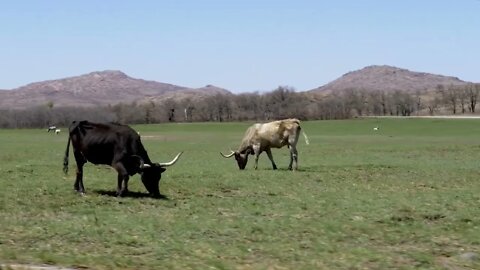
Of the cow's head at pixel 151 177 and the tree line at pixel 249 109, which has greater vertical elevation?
the tree line at pixel 249 109

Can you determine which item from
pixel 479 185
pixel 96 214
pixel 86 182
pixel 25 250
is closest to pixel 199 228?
pixel 96 214

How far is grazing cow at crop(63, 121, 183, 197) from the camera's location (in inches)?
730

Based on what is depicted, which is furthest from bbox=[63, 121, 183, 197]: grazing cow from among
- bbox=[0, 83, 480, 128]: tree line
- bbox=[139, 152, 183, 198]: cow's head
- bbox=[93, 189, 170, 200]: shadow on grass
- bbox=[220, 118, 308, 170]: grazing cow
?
bbox=[0, 83, 480, 128]: tree line

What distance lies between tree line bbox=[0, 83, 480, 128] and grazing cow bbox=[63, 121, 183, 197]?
116 metres

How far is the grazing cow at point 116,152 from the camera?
60.8 ft

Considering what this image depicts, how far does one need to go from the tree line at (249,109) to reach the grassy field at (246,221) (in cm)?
11395

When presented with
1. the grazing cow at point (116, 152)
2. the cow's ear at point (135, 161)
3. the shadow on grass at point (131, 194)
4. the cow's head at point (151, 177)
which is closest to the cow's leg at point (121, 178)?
the grazing cow at point (116, 152)

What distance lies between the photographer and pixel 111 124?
63.3ft

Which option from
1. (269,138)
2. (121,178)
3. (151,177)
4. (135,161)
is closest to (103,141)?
(135,161)

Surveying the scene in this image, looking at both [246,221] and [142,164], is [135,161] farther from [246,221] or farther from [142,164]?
[246,221]

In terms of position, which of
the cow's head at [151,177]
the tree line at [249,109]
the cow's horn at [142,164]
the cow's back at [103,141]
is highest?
the tree line at [249,109]

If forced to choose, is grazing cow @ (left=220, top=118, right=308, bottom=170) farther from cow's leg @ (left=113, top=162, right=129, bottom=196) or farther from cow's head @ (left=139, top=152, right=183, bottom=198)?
cow's leg @ (left=113, top=162, right=129, bottom=196)

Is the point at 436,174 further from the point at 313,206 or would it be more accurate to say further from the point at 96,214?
the point at 96,214

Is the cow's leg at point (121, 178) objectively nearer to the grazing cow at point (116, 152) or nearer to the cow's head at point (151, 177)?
the grazing cow at point (116, 152)
